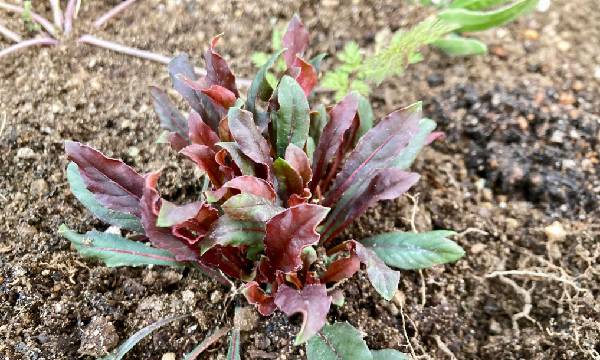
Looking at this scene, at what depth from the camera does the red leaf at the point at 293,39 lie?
6.70ft

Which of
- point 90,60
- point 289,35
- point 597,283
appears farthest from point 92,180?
point 597,283

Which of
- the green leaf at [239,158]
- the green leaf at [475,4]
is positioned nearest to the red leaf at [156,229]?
the green leaf at [239,158]

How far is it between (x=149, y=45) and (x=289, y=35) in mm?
808

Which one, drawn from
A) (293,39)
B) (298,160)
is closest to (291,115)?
(298,160)

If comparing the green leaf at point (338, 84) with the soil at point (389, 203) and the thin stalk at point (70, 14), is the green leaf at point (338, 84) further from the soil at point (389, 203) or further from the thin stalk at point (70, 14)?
the thin stalk at point (70, 14)

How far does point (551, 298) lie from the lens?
2064 millimetres

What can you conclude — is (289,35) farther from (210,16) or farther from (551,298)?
(551,298)

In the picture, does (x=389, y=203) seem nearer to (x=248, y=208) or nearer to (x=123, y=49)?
(x=248, y=208)

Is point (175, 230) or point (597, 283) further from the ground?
point (175, 230)

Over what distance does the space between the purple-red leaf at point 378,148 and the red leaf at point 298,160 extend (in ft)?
0.72

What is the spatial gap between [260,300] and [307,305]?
0.23 m

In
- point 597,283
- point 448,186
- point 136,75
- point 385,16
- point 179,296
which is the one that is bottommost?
point 597,283

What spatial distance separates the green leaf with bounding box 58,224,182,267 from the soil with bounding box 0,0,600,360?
174mm

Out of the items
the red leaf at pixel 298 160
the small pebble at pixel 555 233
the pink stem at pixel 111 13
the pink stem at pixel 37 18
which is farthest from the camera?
the pink stem at pixel 111 13
